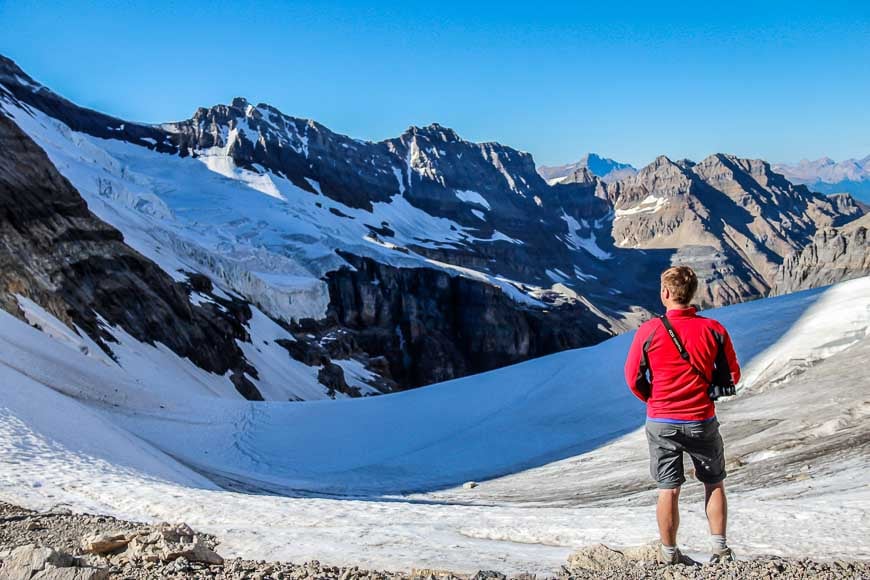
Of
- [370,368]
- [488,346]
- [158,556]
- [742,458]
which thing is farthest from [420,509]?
[488,346]

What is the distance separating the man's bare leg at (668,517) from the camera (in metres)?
5.16

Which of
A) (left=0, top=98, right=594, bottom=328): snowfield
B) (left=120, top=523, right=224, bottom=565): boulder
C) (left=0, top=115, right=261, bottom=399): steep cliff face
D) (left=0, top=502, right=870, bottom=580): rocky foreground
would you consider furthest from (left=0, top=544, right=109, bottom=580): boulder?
(left=0, top=98, right=594, bottom=328): snowfield

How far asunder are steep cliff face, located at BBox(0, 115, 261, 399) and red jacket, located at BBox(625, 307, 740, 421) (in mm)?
29568

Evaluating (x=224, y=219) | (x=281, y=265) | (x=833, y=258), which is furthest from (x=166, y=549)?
(x=224, y=219)

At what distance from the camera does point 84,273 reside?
1588 inches

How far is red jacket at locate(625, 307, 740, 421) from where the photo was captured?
5.20m

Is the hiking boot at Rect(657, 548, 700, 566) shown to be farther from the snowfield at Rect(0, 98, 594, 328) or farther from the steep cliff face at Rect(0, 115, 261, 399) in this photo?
the snowfield at Rect(0, 98, 594, 328)

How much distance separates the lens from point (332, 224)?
12625 centimetres

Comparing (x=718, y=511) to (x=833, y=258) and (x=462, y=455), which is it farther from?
(x=833, y=258)

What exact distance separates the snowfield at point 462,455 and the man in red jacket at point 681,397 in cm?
82

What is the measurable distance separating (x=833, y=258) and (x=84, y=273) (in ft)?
224

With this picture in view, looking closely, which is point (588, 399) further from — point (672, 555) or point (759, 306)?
point (672, 555)

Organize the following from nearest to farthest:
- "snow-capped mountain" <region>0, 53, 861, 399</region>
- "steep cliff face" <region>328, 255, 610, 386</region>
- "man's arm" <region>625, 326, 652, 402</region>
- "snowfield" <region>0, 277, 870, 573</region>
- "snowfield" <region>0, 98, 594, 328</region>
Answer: "man's arm" <region>625, 326, 652, 402</region>
"snowfield" <region>0, 277, 870, 573</region>
"snow-capped mountain" <region>0, 53, 861, 399</region>
"snowfield" <region>0, 98, 594, 328</region>
"steep cliff face" <region>328, 255, 610, 386</region>

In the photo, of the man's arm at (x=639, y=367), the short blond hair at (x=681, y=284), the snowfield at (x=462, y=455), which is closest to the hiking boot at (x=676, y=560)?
the snowfield at (x=462, y=455)
